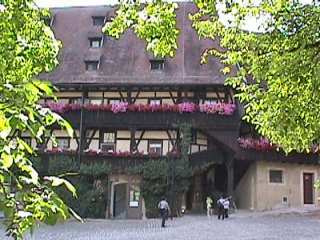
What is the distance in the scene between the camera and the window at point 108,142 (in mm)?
31625

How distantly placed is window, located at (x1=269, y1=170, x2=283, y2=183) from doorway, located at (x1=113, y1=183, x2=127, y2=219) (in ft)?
29.9

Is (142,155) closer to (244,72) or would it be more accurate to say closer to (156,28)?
(244,72)

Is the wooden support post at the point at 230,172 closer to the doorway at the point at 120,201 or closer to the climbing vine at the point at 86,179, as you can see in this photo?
the doorway at the point at 120,201

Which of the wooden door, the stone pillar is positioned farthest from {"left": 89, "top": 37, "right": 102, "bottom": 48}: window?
the wooden door

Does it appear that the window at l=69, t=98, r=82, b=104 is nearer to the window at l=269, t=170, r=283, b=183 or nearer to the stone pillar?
the stone pillar

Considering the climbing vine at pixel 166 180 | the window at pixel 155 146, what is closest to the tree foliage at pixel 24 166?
the climbing vine at pixel 166 180

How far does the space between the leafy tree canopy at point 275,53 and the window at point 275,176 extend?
22778mm

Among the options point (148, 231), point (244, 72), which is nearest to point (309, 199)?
point (148, 231)

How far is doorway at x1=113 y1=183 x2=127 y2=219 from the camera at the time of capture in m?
30.5

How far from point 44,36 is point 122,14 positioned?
121 centimetres

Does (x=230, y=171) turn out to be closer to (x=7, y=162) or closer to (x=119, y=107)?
(x=119, y=107)

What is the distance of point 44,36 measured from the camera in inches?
305

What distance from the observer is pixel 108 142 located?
1256 inches

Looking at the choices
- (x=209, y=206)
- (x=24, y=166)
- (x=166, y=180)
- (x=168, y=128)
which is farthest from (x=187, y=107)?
(x=24, y=166)
